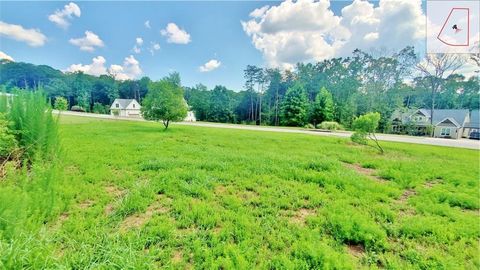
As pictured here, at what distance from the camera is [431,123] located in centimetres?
3122

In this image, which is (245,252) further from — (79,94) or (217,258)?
(79,94)

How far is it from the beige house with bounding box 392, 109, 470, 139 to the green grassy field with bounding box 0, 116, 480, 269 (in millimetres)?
32928

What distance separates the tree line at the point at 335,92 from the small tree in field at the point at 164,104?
9459 millimetres

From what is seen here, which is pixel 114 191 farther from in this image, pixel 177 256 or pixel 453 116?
pixel 453 116

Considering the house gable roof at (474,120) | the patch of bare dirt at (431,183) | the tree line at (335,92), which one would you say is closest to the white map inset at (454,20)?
the patch of bare dirt at (431,183)

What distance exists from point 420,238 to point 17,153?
21.0 ft

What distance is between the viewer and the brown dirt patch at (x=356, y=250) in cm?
242

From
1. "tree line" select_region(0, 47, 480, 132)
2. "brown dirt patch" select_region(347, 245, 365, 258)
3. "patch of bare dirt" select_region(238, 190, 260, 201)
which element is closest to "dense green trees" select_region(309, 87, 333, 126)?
"tree line" select_region(0, 47, 480, 132)

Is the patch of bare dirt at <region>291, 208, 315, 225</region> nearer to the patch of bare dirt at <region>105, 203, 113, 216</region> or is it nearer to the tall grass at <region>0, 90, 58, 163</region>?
the patch of bare dirt at <region>105, 203, 113, 216</region>

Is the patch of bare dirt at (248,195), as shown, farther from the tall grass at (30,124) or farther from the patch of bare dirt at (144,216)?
the tall grass at (30,124)

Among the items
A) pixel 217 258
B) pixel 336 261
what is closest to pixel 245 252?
pixel 217 258

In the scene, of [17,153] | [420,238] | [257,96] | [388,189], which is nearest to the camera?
[420,238]

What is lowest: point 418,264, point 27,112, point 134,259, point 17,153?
point 418,264

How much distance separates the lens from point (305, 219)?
10.1 feet
